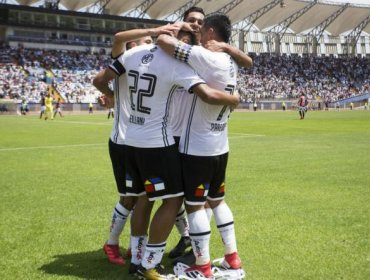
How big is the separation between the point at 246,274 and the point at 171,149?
1350mm

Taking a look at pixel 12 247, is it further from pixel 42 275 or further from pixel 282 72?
pixel 282 72

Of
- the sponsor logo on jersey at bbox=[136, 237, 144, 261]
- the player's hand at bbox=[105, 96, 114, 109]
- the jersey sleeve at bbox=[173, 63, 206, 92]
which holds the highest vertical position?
the jersey sleeve at bbox=[173, 63, 206, 92]

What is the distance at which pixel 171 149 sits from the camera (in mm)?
4160

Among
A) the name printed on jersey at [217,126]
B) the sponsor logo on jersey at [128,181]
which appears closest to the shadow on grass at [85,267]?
the sponsor logo on jersey at [128,181]

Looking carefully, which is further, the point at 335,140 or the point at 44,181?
the point at 335,140

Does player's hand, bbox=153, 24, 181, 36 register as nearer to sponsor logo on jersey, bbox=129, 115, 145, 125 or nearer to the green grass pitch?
sponsor logo on jersey, bbox=129, 115, 145, 125

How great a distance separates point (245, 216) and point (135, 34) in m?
3.22

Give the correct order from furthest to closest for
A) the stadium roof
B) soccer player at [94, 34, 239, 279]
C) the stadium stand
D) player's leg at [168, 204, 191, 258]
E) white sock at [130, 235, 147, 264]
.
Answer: the stadium roof, the stadium stand, player's leg at [168, 204, 191, 258], white sock at [130, 235, 147, 264], soccer player at [94, 34, 239, 279]

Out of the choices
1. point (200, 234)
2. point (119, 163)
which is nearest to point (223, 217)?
point (200, 234)

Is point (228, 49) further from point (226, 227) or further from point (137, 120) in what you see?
point (226, 227)

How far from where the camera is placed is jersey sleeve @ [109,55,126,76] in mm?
4324

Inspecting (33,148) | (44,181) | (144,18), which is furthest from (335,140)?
(144,18)

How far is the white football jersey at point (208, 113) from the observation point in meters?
4.06

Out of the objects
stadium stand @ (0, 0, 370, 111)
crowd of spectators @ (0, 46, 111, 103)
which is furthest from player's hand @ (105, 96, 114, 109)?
crowd of spectators @ (0, 46, 111, 103)
